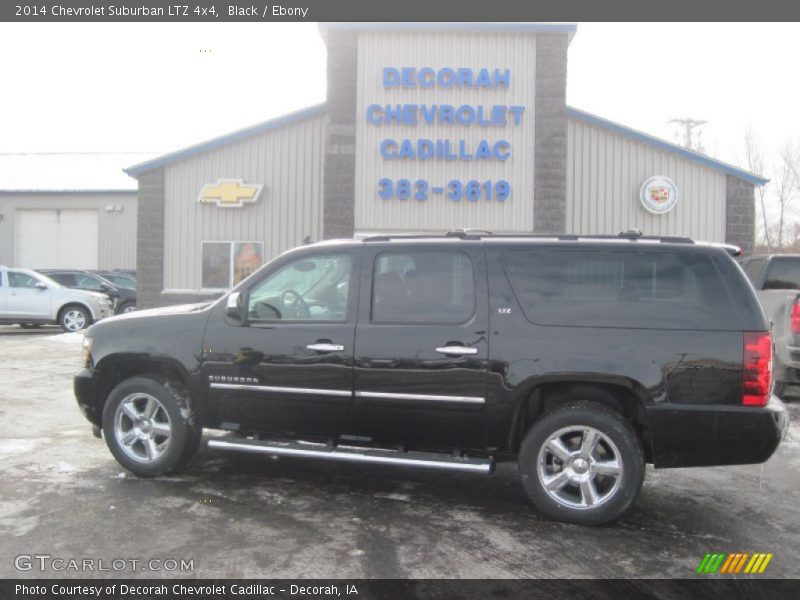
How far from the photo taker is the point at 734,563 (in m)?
4.28

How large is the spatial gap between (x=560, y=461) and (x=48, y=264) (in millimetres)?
32593

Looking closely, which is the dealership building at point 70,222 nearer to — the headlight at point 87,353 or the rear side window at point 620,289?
the headlight at point 87,353

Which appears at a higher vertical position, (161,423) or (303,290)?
(303,290)

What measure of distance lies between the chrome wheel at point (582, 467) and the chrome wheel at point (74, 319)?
1637cm

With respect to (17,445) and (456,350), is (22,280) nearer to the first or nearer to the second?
(17,445)

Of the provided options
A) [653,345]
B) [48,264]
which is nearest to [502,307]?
[653,345]

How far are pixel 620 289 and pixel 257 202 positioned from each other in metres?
14.2

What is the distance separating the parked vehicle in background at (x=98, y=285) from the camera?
70.2 feet

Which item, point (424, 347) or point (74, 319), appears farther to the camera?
point (74, 319)

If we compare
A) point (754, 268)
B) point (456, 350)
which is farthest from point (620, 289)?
point (754, 268)

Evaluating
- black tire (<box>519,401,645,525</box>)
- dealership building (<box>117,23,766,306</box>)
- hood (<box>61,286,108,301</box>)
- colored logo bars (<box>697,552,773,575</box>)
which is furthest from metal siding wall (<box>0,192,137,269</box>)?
colored logo bars (<box>697,552,773,575</box>)

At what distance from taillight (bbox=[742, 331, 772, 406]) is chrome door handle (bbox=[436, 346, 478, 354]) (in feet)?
5.50

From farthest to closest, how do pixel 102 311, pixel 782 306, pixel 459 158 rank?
pixel 102 311
pixel 459 158
pixel 782 306

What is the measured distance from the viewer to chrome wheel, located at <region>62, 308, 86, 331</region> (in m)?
18.6
